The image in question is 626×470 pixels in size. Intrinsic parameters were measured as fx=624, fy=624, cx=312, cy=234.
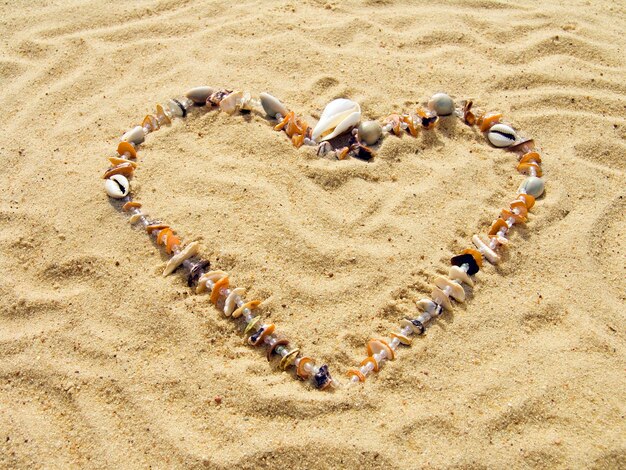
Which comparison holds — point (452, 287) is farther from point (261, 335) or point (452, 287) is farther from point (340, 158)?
point (340, 158)

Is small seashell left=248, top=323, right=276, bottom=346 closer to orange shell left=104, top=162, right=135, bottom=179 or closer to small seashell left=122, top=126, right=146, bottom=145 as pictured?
orange shell left=104, top=162, right=135, bottom=179

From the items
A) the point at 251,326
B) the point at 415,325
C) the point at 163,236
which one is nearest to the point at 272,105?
the point at 163,236

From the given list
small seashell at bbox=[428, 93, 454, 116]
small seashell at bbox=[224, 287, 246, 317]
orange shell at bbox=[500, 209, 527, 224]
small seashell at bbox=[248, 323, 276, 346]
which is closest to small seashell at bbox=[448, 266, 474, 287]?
orange shell at bbox=[500, 209, 527, 224]

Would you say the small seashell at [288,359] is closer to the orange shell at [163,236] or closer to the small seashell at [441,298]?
the small seashell at [441,298]

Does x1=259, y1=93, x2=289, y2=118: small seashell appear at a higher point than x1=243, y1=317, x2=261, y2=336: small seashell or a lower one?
higher

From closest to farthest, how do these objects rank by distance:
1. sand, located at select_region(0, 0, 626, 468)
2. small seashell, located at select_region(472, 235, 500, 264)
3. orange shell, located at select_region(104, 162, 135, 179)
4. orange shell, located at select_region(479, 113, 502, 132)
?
sand, located at select_region(0, 0, 626, 468)
small seashell, located at select_region(472, 235, 500, 264)
orange shell, located at select_region(104, 162, 135, 179)
orange shell, located at select_region(479, 113, 502, 132)

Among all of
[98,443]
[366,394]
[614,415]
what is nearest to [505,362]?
[614,415]
